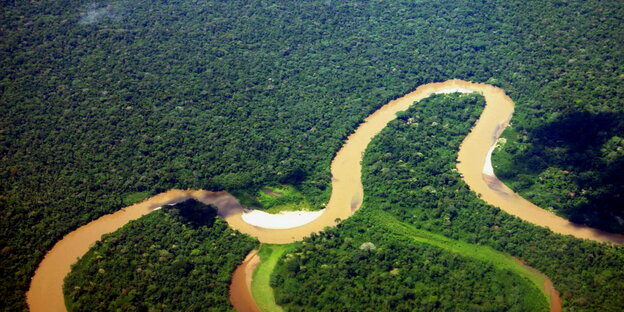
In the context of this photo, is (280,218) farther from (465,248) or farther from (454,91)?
(454,91)

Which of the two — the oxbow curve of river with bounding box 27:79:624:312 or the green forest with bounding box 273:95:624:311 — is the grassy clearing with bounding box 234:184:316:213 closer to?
the oxbow curve of river with bounding box 27:79:624:312

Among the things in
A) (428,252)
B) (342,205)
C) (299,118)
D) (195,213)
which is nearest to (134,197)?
(195,213)

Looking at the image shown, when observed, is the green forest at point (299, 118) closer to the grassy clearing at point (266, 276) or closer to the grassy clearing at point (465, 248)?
the grassy clearing at point (465, 248)

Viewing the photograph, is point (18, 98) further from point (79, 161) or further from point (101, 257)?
point (101, 257)

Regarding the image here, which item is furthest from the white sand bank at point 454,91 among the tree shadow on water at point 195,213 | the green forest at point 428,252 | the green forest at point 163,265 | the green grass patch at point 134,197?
the green grass patch at point 134,197

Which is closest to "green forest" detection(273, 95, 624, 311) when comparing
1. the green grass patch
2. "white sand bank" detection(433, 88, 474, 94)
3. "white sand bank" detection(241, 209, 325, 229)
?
"white sand bank" detection(241, 209, 325, 229)
